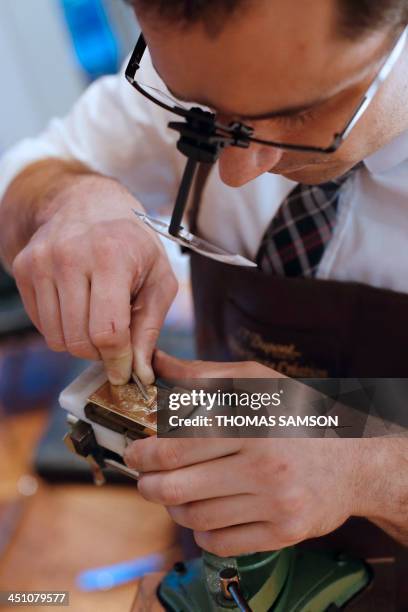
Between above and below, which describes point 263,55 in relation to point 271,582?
above

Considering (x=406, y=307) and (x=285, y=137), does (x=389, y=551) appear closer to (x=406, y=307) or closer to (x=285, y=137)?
(x=406, y=307)

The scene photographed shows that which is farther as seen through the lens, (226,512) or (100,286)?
(100,286)

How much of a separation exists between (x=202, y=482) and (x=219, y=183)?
1.96ft

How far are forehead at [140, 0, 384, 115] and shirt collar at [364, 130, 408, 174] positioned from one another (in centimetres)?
26

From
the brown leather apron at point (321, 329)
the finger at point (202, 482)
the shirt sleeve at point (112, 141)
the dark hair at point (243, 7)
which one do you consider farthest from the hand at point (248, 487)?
the shirt sleeve at point (112, 141)

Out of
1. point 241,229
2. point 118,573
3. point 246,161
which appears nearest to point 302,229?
point 241,229

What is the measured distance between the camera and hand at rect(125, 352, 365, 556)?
0.71m

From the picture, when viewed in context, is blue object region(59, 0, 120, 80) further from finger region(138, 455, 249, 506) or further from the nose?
finger region(138, 455, 249, 506)

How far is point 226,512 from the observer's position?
0.72 metres

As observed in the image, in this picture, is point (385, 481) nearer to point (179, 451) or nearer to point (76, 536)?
point (179, 451)

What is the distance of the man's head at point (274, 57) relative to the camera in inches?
22.8

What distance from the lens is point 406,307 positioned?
0.94 m

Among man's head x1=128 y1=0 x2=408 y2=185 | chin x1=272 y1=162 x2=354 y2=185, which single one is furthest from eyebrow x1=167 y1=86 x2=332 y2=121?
chin x1=272 y1=162 x2=354 y2=185

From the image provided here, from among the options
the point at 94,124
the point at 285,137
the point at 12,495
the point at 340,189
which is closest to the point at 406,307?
the point at 340,189
